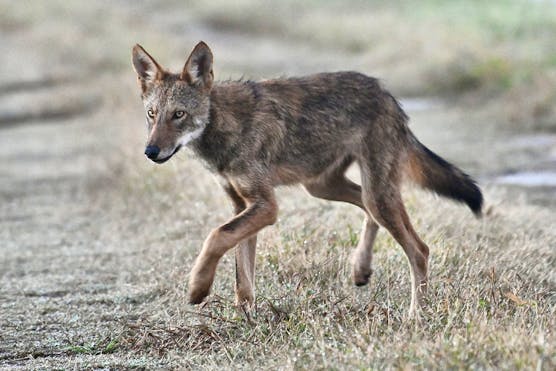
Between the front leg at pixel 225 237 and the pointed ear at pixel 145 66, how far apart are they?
95cm

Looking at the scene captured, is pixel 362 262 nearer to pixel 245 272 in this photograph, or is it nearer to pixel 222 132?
pixel 245 272

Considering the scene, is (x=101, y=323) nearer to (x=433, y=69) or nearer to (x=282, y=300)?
(x=282, y=300)

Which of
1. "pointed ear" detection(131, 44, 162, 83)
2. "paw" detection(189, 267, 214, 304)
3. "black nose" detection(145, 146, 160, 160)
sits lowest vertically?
"paw" detection(189, 267, 214, 304)

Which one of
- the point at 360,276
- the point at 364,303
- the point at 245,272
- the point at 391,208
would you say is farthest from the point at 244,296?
the point at 391,208

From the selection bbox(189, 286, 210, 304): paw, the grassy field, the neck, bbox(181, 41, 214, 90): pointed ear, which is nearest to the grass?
the grassy field

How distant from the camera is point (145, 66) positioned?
6.32 m

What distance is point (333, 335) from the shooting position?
5.32m

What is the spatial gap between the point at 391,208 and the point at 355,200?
0.57m

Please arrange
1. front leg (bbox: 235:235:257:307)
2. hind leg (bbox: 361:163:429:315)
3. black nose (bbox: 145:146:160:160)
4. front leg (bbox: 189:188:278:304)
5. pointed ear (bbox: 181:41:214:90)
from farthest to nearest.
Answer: hind leg (bbox: 361:163:429:315), front leg (bbox: 235:235:257:307), pointed ear (bbox: 181:41:214:90), black nose (bbox: 145:146:160:160), front leg (bbox: 189:188:278:304)

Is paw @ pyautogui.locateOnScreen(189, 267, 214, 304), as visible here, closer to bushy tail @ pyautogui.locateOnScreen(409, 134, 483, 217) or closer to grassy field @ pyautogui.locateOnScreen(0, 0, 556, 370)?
grassy field @ pyautogui.locateOnScreen(0, 0, 556, 370)

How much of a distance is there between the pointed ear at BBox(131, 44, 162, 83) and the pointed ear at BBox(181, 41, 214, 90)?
0.57 feet

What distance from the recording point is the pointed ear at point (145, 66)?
246 inches

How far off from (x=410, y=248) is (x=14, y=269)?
349cm

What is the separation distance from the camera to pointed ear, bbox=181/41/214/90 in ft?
20.2
